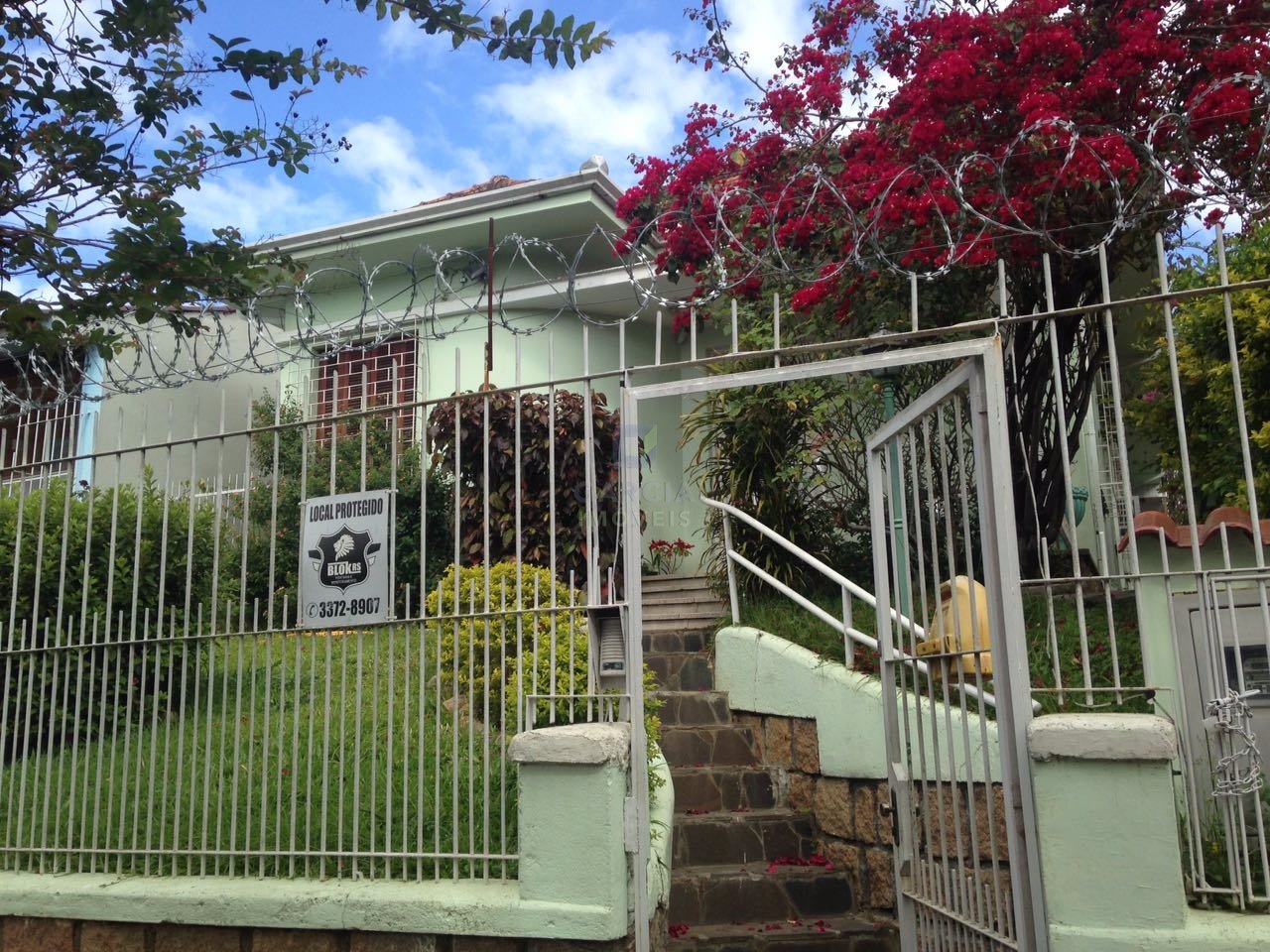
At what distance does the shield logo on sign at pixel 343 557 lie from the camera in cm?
461

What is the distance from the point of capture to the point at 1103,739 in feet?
11.1

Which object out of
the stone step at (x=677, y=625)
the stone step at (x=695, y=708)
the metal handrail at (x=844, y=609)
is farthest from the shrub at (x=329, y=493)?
the metal handrail at (x=844, y=609)

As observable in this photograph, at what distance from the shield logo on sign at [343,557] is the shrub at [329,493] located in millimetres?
129

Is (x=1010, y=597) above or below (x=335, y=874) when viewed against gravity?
above

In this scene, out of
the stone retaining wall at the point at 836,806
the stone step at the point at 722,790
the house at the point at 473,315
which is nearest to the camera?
the stone retaining wall at the point at 836,806

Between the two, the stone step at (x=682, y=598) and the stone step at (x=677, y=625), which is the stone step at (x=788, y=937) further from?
the stone step at (x=682, y=598)

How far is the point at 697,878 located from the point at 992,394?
9.59ft

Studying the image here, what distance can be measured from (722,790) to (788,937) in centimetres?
127

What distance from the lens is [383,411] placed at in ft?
16.0

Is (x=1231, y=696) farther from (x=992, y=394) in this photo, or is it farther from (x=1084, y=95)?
(x=1084, y=95)

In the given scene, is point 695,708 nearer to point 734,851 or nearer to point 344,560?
point 734,851

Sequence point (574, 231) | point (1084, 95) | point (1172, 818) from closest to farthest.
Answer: point (1172, 818) → point (1084, 95) → point (574, 231)

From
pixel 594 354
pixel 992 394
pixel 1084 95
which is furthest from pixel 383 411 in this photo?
pixel 594 354

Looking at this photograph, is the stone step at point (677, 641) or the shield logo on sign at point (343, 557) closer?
the shield logo on sign at point (343, 557)
